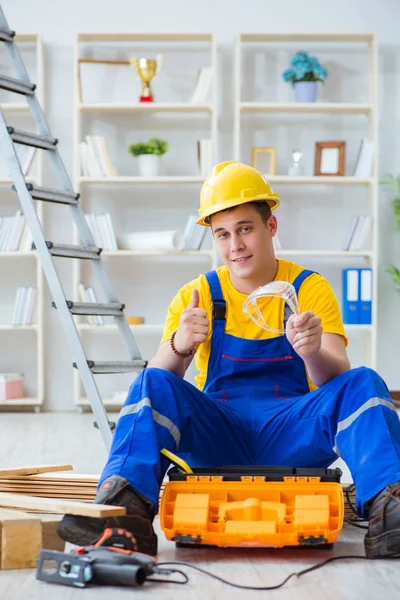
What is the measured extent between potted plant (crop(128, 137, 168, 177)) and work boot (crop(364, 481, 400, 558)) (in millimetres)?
4194

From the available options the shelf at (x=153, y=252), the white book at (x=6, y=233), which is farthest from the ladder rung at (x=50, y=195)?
the white book at (x=6, y=233)

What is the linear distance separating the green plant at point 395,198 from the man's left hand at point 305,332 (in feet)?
12.8

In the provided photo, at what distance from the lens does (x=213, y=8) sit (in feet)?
19.7

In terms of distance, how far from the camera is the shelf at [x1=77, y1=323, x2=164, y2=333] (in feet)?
18.5

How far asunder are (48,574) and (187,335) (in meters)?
0.67

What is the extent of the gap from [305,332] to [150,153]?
13.1 ft

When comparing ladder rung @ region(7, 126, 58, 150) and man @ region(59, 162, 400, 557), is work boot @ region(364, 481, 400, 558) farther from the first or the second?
ladder rung @ region(7, 126, 58, 150)

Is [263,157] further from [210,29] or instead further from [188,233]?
[210,29]

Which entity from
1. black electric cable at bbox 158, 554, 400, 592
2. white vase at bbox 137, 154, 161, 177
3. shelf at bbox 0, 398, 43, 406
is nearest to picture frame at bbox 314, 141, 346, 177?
white vase at bbox 137, 154, 161, 177

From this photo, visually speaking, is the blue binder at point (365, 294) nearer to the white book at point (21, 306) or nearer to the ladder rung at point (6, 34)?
the white book at point (21, 306)

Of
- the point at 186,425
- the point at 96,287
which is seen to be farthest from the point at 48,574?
the point at 96,287

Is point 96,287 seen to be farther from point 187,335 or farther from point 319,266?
point 187,335

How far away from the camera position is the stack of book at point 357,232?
5.76 metres

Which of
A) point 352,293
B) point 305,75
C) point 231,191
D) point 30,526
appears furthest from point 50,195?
point 305,75
